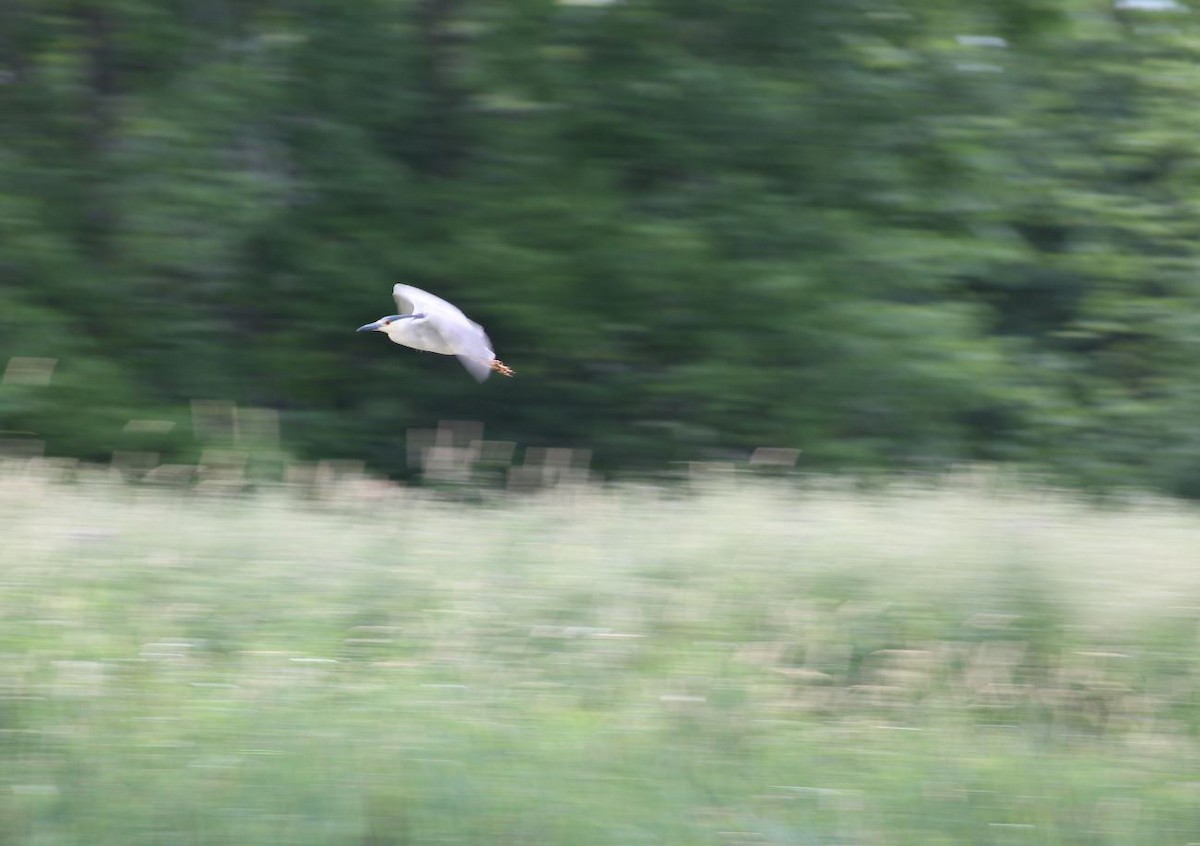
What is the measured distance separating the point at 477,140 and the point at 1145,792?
6334 mm

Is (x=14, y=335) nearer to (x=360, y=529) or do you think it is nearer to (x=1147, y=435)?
(x=360, y=529)

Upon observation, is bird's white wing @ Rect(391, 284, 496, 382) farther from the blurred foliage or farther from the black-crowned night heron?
the blurred foliage

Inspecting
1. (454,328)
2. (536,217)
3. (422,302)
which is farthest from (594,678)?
(536,217)

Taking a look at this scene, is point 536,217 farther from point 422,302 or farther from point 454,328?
point 454,328

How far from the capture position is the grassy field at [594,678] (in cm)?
419

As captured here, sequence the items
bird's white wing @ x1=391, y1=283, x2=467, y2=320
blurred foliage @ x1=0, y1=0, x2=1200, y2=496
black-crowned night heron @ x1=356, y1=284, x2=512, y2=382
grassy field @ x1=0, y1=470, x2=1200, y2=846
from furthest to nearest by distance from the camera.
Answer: blurred foliage @ x1=0, y1=0, x2=1200, y2=496 → bird's white wing @ x1=391, y1=283, x2=467, y2=320 → black-crowned night heron @ x1=356, y1=284, x2=512, y2=382 → grassy field @ x1=0, y1=470, x2=1200, y2=846

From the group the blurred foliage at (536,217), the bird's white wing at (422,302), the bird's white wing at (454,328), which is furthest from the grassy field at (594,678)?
the blurred foliage at (536,217)

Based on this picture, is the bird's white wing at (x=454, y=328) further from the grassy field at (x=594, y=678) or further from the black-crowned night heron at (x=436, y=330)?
the grassy field at (x=594, y=678)

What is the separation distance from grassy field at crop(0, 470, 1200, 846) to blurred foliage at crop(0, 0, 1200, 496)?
306 cm

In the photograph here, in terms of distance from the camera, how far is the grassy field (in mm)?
4188

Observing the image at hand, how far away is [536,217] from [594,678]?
4775 mm

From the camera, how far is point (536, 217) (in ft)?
29.6

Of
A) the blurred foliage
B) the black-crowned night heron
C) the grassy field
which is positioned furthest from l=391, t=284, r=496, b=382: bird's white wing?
the blurred foliage

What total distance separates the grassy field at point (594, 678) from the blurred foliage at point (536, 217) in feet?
10.1
